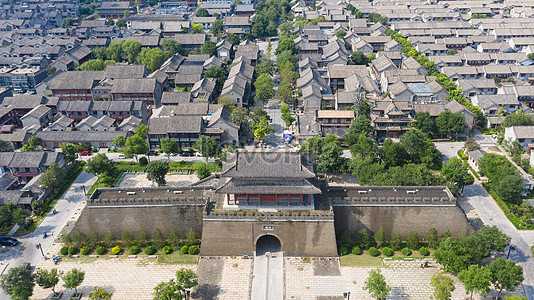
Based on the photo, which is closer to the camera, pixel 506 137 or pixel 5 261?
pixel 5 261

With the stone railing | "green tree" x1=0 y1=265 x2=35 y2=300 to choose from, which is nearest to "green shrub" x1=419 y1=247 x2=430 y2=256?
the stone railing

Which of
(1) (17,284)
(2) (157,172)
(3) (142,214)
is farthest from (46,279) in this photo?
(2) (157,172)

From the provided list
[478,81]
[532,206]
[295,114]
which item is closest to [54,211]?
[295,114]

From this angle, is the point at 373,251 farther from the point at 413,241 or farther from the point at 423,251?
the point at 423,251

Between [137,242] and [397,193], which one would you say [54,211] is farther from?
[397,193]

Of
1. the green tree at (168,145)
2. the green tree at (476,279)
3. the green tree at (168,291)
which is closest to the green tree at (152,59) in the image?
the green tree at (168,145)

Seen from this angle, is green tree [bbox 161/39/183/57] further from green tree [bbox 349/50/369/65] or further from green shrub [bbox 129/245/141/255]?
green shrub [bbox 129/245/141/255]

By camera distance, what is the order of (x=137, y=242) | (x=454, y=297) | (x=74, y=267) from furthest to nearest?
(x=137, y=242) → (x=74, y=267) → (x=454, y=297)

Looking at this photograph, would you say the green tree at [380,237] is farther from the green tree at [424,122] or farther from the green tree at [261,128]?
the green tree at [424,122]
